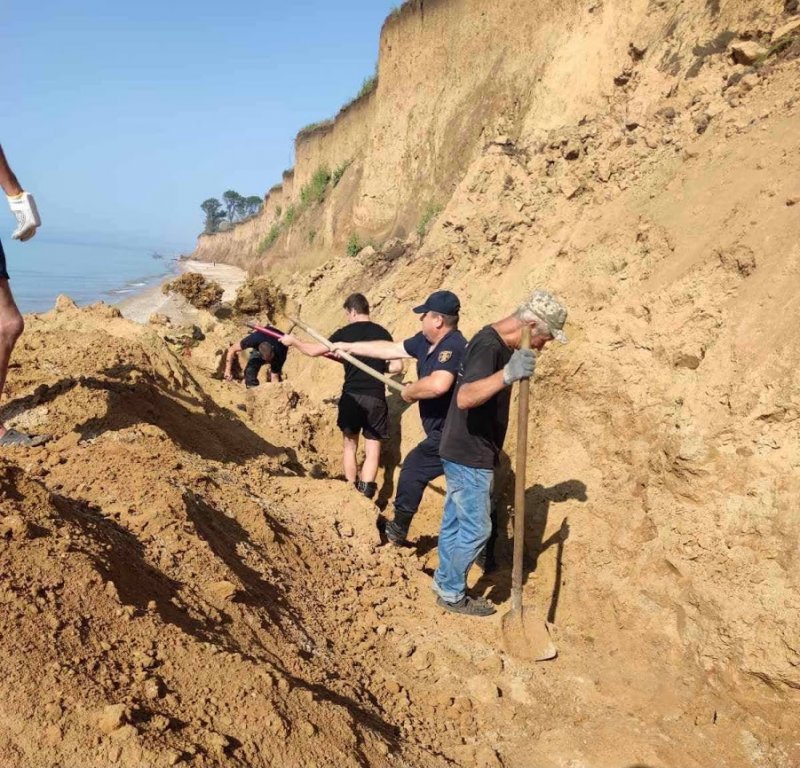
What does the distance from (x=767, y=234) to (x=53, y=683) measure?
179 inches

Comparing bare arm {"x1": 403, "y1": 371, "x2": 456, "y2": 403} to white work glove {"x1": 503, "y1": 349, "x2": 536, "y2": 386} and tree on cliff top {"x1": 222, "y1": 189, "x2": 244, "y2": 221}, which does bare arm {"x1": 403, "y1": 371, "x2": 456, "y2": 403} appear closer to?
white work glove {"x1": 503, "y1": 349, "x2": 536, "y2": 386}

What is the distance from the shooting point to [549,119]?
937 cm

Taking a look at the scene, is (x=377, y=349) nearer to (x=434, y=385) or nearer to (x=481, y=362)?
(x=434, y=385)

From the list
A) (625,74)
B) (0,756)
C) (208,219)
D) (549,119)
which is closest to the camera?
(0,756)

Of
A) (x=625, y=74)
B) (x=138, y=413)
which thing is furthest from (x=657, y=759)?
(x=625, y=74)

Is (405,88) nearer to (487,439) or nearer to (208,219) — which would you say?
(487,439)

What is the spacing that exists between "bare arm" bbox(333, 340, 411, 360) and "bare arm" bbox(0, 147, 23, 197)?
242 centimetres

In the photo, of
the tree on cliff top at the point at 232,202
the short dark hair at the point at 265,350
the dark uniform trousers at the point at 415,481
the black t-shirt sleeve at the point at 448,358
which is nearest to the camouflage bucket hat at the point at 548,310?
the black t-shirt sleeve at the point at 448,358

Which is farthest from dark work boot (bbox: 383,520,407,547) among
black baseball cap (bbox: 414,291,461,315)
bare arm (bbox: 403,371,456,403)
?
black baseball cap (bbox: 414,291,461,315)

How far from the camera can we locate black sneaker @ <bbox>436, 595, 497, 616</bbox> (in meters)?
3.61

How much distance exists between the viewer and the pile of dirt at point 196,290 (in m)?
13.2

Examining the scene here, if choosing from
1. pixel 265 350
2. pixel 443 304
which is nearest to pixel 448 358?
pixel 443 304

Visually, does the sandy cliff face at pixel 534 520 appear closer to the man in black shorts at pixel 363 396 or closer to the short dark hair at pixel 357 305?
the man in black shorts at pixel 363 396

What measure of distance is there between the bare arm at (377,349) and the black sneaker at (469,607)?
6.15ft
